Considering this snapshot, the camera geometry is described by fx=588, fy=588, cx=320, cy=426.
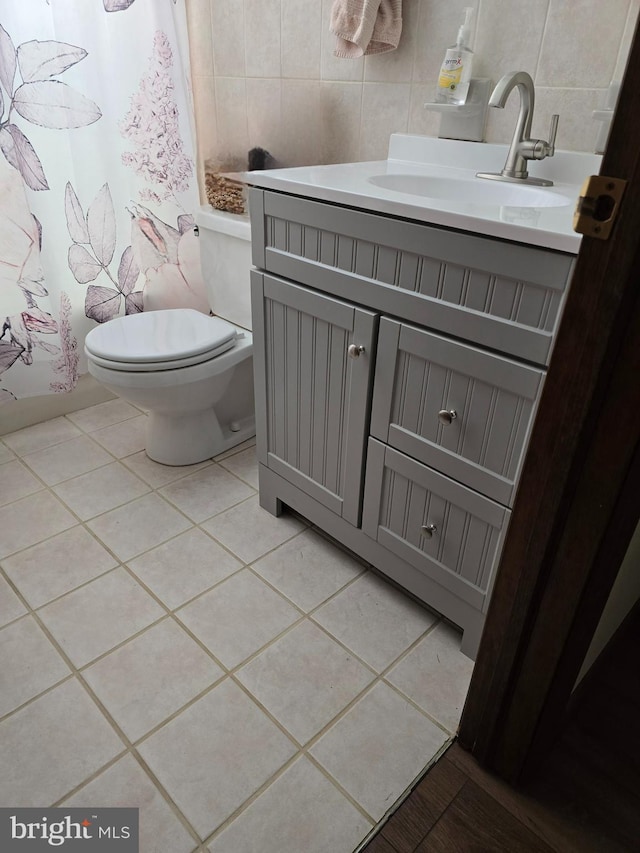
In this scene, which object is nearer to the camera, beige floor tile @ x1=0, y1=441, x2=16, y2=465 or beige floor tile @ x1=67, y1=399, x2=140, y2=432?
beige floor tile @ x1=0, y1=441, x2=16, y2=465

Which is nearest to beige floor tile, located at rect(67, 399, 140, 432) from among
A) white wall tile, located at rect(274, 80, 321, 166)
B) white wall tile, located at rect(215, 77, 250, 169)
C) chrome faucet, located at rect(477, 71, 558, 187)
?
white wall tile, located at rect(215, 77, 250, 169)

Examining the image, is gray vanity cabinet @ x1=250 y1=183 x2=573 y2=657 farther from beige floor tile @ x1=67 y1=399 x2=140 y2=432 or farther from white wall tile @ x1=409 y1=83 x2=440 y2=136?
beige floor tile @ x1=67 y1=399 x2=140 y2=432

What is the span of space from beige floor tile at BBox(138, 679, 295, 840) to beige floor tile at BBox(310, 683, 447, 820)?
0.31ft

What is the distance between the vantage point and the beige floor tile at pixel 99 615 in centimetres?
129

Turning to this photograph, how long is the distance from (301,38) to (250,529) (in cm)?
138

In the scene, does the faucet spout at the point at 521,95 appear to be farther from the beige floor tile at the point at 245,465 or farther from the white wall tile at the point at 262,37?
the beige floor tile at the point at 245,465

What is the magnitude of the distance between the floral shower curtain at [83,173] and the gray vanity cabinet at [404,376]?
83cm

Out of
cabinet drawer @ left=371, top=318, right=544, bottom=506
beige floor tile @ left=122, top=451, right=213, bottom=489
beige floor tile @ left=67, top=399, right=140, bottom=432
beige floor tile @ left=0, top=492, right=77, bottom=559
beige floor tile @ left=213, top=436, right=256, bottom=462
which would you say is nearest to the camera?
cabinet drawer @ left=371, top=318, right=544, bottom=506

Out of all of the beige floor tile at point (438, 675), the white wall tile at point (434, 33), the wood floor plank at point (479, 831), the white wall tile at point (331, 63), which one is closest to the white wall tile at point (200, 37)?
the white wall tile at point (331, 63)

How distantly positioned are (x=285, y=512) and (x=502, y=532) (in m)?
0.74

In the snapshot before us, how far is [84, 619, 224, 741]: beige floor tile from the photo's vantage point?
1149 millimetres

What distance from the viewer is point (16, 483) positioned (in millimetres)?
1797

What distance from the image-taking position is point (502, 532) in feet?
3.60

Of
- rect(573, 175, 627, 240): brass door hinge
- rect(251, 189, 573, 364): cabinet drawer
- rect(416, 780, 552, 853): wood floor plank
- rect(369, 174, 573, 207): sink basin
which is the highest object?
rect(573, 175, 627, 240): brass door hinge
